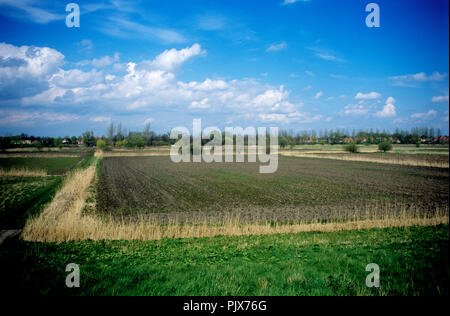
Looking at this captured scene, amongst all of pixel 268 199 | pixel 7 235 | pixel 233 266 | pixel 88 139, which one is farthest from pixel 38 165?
pixel 88 139

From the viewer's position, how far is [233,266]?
6.26 metres

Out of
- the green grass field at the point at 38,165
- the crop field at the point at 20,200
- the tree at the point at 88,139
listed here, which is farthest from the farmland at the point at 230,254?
the tree at the point at 88,139

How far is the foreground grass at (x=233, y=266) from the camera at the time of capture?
4988mm

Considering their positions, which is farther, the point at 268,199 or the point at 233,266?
the point at 268,199

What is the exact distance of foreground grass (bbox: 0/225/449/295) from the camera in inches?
196

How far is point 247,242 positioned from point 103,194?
17.2 m

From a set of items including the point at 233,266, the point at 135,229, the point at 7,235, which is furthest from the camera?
the point at 135,229

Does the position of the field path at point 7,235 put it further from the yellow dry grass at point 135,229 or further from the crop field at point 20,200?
the crop field at point 20,200

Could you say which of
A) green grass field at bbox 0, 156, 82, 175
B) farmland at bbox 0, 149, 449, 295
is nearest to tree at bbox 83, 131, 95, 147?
green grass field at bbox 0, 156, 82, 175

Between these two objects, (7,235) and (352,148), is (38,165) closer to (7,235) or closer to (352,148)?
(7,235)
